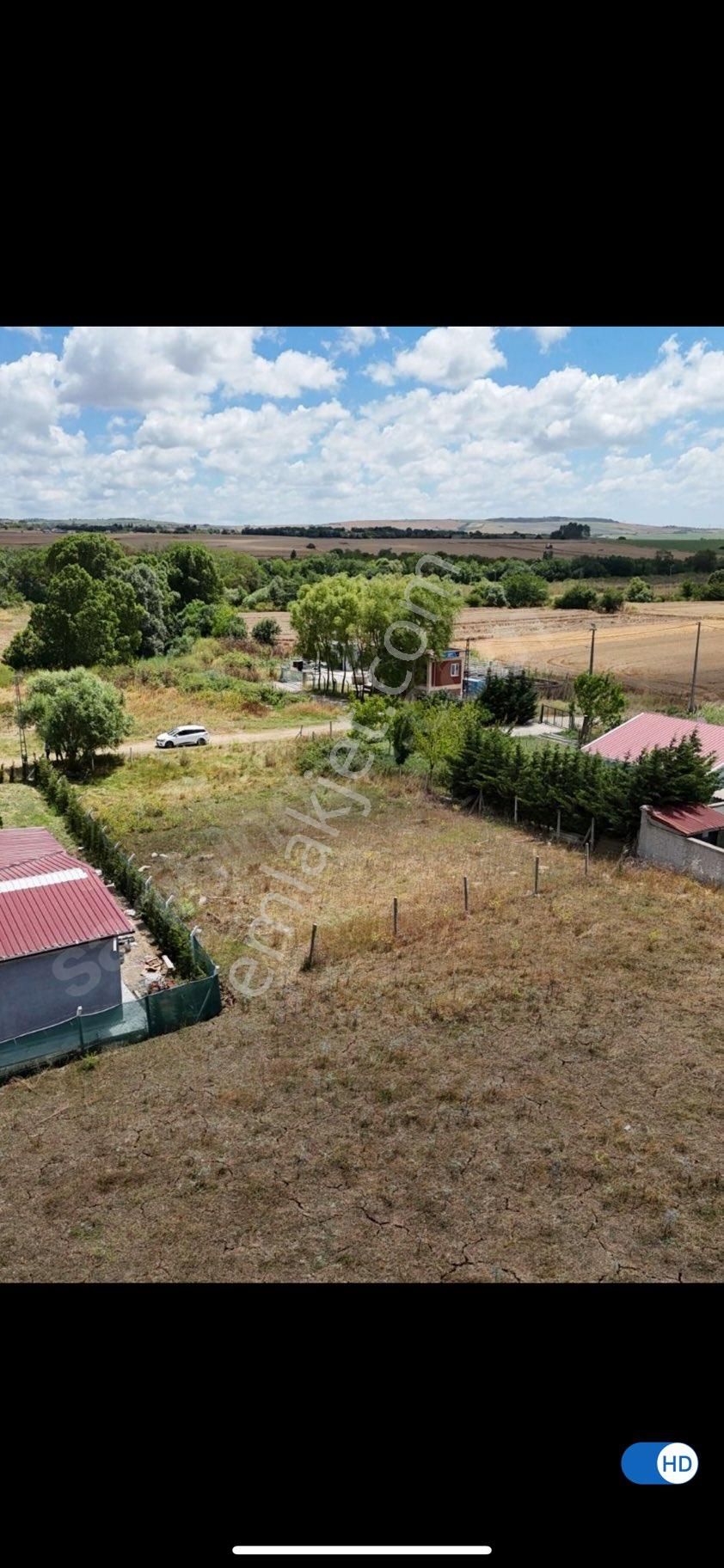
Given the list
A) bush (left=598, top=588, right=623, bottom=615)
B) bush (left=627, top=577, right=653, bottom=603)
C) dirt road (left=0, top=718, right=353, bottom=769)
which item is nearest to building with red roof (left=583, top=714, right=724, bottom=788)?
dirt road (left=0, top=718, right=353, bottom=769)

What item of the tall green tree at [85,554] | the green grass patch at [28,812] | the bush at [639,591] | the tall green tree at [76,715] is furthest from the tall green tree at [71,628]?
the bush at [639,591]

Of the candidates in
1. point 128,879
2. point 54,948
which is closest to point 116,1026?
point 54,948

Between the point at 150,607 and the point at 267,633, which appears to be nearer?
the point at 150,607

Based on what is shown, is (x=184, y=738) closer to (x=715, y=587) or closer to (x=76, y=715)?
(x=76, y=715)

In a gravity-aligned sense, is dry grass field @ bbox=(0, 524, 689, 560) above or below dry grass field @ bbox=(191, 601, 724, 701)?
above

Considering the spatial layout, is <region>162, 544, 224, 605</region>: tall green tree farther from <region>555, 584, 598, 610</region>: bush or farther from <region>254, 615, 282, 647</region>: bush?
<region>555, 584, 598, 610</region>: bush

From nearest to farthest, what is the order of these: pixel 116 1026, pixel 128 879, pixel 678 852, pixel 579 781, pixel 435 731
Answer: pixel 116 1026 → pixel 128 879 → pixel 678 852 → pixel 579 781 → pixel 435 731
